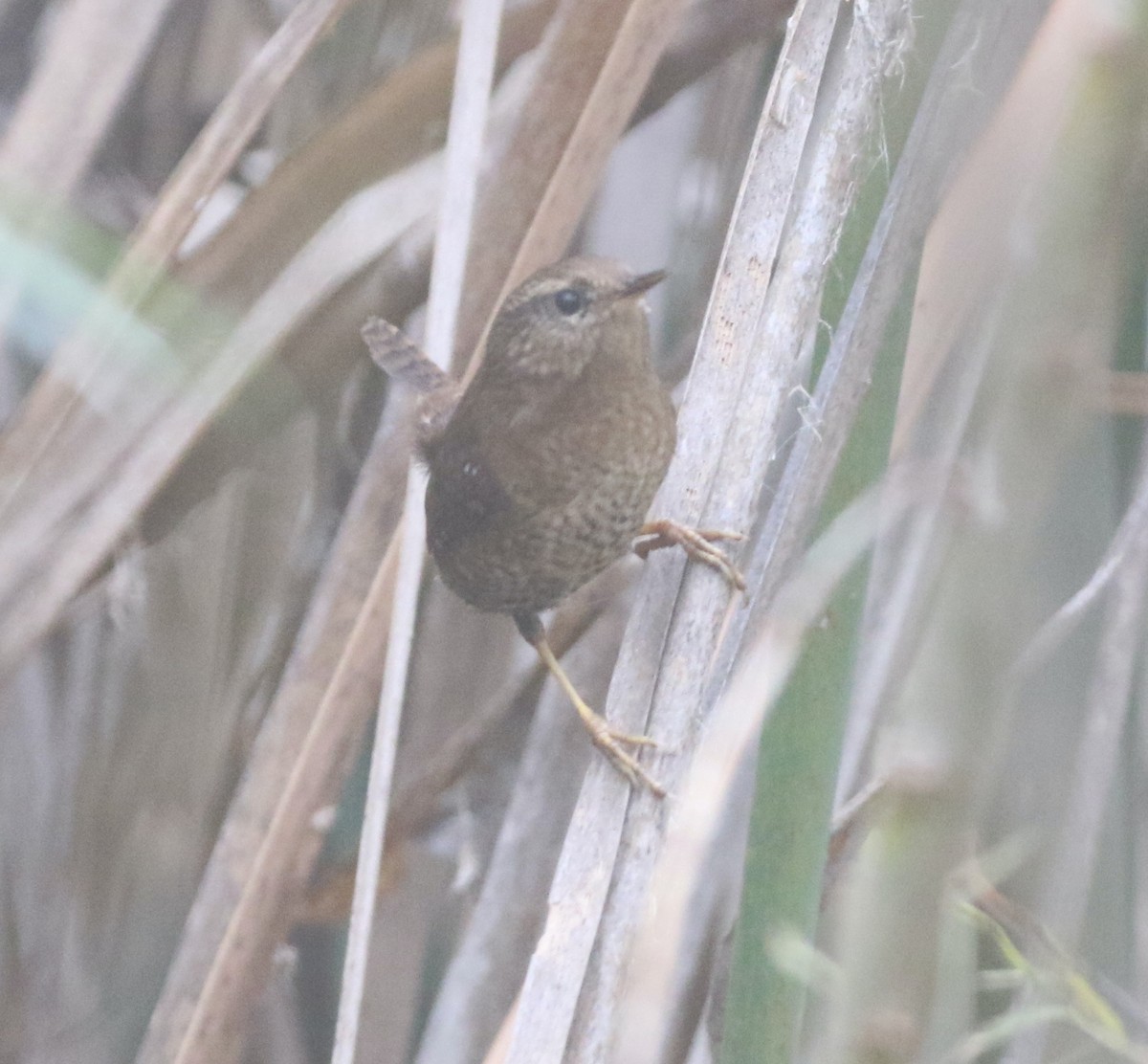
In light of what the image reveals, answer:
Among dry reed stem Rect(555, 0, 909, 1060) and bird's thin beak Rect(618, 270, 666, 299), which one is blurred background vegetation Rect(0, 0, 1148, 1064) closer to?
dry reed stem Rect(555, 0, 909, 1060)

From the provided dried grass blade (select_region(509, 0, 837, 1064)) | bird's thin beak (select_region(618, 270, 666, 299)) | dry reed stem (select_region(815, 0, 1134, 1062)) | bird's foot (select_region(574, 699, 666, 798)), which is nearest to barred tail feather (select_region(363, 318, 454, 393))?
bird's thin beak (select_region(618, 270, 666, 299))

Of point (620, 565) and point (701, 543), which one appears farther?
point (620, 565)

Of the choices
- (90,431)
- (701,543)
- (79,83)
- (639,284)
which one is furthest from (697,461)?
(79,83)

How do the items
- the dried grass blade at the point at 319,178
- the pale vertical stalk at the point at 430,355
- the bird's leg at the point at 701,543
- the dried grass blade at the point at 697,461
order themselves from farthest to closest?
the dried grass blade at the point at 319,178
the pale vertical stalk at the point at 430,355
the bird's leg at the point at 701,543
the dried grass blade at the point at 697,461

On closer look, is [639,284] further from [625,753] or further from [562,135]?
[625,753]

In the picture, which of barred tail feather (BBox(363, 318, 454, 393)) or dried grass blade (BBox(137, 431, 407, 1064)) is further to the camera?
barred tail feather (BBox(363, 318, 454, 393))

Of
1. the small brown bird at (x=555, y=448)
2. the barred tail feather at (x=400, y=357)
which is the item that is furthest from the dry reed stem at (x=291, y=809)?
the barred tail feather at (x=400, y=357)

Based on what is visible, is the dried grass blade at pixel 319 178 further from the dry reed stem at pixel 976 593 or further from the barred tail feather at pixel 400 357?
the dry reed stem at pixel 976 593
